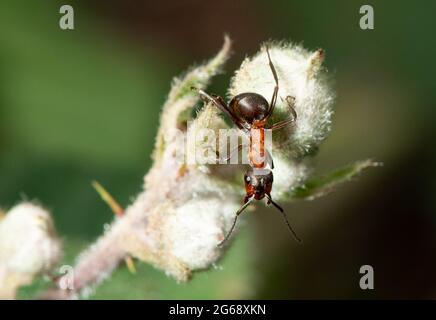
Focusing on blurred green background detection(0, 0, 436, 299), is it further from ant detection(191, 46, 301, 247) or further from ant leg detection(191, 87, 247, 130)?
ant leg detection(191, 87, 247, 130)

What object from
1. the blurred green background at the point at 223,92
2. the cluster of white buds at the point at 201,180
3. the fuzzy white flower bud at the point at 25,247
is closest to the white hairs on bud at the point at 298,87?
the cluster of white buds at the point at 201,180

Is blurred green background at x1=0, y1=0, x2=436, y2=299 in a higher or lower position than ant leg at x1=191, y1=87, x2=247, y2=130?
higher

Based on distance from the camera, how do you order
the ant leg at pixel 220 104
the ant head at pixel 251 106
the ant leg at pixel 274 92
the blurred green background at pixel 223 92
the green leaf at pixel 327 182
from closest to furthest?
the ant leg at pixel 274 92 → the ant head at pixel 251 106 → the ant leg at pixel 220 104 → the green leaf at pixel 327 182 → the blurred green background at pixel 223 92

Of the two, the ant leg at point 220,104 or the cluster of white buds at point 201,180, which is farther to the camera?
the ant leg at point 220,104

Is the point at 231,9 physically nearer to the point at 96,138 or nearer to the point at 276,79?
the point at 96,138

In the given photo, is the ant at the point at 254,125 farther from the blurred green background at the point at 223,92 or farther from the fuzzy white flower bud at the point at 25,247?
the blurred green background at the point at 223,92

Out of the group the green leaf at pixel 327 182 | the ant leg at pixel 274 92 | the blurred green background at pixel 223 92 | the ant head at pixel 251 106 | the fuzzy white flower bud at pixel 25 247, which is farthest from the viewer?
the blurred green background at pixel 223 92

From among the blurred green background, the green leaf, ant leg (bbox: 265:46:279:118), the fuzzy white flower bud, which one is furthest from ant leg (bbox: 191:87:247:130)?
the blurred green background
